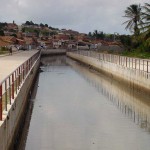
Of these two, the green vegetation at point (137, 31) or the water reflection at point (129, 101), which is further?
the green vegetation at point (137, 31)

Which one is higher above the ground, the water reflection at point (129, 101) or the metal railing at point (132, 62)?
the metal railing at point (132, 62)

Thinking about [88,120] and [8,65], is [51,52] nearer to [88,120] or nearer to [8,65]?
[8,65]

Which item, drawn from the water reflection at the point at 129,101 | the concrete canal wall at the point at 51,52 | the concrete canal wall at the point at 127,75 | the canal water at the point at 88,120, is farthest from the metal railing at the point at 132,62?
the concrete canal wall at the point at 51,52

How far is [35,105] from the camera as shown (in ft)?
93.0

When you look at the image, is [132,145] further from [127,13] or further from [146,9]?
[127,13]

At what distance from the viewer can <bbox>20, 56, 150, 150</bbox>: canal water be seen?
18.0m

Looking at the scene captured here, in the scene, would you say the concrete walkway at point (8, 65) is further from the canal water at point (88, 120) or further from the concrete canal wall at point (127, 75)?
the concrete canal wall at point (127, 75)

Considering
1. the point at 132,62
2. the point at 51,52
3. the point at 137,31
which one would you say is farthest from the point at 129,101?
the point at 51,52

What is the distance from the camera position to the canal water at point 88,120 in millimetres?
17984

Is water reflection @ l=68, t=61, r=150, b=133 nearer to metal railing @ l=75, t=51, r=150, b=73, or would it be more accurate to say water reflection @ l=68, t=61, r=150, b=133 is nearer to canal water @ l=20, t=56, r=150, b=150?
canal water @ l=20, t=56, r=150, b=150

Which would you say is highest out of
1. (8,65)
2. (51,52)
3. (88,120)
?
(8,65)

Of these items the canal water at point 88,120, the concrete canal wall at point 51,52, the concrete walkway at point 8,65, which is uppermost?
the concrete walkway at point 8,65

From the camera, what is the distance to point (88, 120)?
2291 centimetres

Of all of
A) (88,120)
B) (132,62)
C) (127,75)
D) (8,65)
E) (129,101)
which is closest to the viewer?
(88,120)
